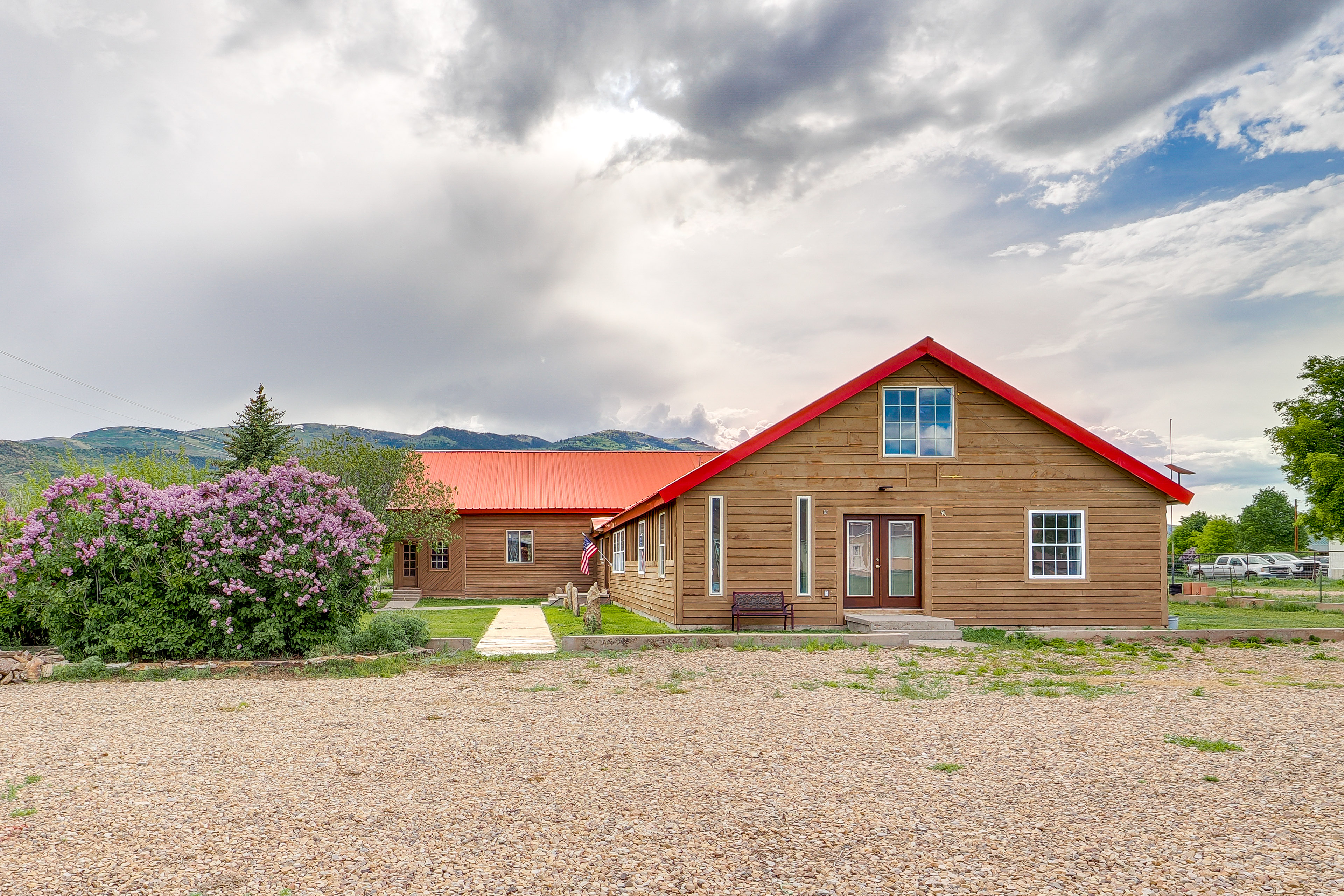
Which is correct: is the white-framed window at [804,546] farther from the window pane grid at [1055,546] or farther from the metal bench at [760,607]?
the window pane grid at [1055,546]

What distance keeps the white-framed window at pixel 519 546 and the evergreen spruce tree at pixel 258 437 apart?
1025cm

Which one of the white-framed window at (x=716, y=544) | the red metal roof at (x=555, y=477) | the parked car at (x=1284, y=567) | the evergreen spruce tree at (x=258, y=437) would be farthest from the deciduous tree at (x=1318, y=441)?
the evergreen spruce tree at (x=258, y=437)

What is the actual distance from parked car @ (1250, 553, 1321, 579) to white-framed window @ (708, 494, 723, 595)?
124 ft

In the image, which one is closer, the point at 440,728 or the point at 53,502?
the point at 440,728

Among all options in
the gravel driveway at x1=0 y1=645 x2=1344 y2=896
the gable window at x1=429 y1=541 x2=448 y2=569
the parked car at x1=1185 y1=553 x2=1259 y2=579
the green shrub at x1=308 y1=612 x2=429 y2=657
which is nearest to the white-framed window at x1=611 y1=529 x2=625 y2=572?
the gable window at x1=429 y1=541 x2=448 y2=569

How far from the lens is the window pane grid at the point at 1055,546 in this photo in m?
16.9

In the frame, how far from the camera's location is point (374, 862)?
452cm

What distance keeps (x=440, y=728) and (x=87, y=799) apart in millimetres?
2759

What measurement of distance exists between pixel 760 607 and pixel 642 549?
20.5 feet

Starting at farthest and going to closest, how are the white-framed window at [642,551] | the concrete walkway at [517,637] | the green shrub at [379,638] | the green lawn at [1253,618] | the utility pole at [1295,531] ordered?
the utility pole at [1295,531], the white-framed window at [642,551], the green lawn at [1253,618], the concrete walkway at [517,637], the green shrub at [379,638]

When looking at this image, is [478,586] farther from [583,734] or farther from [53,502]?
[583,734]

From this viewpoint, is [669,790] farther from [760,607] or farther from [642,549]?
[642,549]

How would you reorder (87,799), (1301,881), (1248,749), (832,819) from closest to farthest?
(1301,881), (832,819), (87,799), (1248,749)

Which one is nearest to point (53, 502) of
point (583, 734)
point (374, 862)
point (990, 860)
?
point (583, 734)
